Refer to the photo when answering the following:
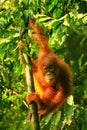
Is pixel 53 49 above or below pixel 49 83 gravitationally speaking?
above

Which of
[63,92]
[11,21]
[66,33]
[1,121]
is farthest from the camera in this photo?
[1,121]

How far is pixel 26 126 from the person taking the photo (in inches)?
140

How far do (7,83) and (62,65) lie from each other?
0.64m

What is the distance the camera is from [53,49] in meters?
3.86

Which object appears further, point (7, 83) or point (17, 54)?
point (7, 83)

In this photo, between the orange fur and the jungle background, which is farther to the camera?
the orange fur

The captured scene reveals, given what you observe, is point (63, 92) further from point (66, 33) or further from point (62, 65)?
point (66, 33)

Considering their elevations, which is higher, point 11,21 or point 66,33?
point 11,21

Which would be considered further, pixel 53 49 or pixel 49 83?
pixel 49 83

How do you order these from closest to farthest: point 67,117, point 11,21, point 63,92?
point 11,21
point 67,117
point 63,92

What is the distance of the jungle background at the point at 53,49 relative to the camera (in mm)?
2457

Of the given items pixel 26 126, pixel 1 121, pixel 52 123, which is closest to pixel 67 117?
pixel 52 123

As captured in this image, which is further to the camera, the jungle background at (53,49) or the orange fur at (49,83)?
the orange fur at (49,83)

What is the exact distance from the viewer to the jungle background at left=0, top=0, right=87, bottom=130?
2457mm
